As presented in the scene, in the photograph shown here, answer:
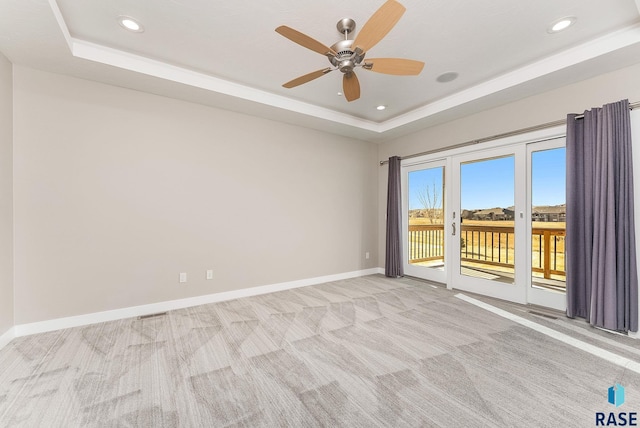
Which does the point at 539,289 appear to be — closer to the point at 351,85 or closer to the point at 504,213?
the point at 504,213

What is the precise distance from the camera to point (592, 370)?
6.82 ft

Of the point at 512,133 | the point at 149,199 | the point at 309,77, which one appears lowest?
the point at 149,199

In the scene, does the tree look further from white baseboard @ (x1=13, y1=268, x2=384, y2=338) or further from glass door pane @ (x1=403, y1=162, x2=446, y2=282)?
white baseboard @ (x1=13, y1=268, x2=384, y2=338)

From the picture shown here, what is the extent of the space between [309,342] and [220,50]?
304 cm

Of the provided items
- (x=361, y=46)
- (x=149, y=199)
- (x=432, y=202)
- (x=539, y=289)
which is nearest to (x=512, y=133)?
(x=432, y=202)

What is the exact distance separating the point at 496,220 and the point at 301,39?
357cm

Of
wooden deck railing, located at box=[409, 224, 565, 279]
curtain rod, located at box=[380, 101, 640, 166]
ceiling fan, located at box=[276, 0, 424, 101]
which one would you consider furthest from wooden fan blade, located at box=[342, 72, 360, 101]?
wooden deck railing, located at box=[409, 224, 565, 279]

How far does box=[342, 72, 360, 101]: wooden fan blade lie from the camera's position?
2396 mm

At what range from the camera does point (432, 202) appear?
15.6 ft

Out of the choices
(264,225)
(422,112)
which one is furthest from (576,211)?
(264,225)

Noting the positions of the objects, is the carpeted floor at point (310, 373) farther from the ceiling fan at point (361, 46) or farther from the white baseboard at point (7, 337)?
the ceiling fan at point (361, 46)

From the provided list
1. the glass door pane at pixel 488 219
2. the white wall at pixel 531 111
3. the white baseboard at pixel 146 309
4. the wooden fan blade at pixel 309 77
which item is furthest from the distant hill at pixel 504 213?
the wooden fan blade at pixel 309 77

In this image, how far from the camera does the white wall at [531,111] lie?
110 inches

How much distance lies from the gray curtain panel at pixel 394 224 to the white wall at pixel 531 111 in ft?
1.19
